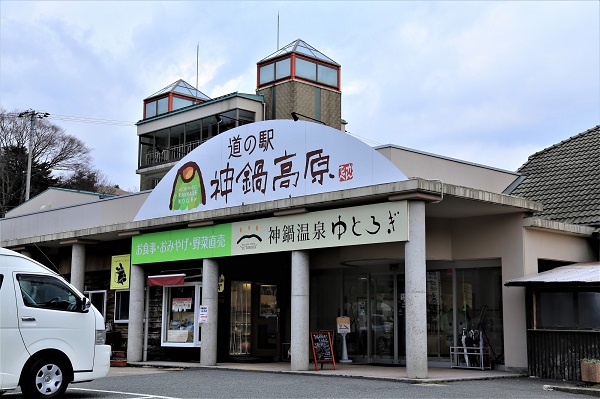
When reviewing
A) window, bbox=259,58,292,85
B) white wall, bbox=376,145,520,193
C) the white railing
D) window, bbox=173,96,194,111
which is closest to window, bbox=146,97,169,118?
window, bbox=173,96,194,111

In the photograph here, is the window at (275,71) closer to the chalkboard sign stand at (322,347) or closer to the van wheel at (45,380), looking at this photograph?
the chalkboard sign stand at (322,347)

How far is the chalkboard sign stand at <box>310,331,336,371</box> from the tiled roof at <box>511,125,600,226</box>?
637 cm

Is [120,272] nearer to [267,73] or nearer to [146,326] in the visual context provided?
[146,326]

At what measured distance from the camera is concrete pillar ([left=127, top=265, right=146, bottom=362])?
23078mm

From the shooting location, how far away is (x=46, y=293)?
12547 mm

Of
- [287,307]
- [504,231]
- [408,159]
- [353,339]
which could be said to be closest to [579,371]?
[504,231]

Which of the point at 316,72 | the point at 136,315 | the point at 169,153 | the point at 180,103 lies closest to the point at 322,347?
the point at 136,315

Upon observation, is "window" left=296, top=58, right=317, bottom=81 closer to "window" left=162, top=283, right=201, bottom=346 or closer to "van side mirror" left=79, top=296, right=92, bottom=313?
"window" left=162, top=283, right=201, bottom=346

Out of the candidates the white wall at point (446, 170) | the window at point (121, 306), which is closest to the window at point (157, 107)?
the window at point (121, 306)

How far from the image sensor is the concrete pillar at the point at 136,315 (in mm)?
23078

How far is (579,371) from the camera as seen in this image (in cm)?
1634

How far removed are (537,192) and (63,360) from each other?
15296 millimetres

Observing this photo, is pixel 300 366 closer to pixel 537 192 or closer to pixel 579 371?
pixel 579 371

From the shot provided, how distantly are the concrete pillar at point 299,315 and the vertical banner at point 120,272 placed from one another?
7.97 meters
